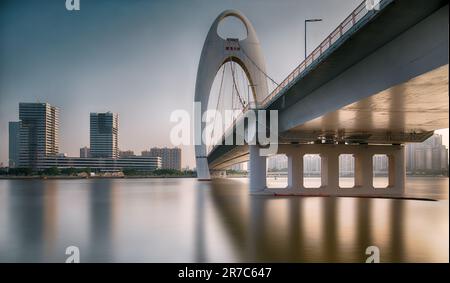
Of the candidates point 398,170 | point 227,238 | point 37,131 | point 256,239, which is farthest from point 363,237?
point 37,131

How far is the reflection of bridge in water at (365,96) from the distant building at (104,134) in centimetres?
6617

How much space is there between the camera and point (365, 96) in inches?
714

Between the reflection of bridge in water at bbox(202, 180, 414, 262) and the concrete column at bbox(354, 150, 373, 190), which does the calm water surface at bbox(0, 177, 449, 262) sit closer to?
the reflection of bridge in water at bbox(202, 180, 414, 262)

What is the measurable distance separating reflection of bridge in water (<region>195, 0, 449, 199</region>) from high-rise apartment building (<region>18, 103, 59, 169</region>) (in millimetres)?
31114

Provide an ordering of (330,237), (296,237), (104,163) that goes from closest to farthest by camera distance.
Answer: (330,237)
(296,237)
(104,163)

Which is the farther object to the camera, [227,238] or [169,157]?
[169,157]

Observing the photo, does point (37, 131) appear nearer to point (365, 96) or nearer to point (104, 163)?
point (104, 163)

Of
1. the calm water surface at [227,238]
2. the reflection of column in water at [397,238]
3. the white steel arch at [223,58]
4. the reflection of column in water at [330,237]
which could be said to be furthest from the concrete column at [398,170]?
the white steel arch at [223,58]

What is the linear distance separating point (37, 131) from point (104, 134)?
→ 149ft

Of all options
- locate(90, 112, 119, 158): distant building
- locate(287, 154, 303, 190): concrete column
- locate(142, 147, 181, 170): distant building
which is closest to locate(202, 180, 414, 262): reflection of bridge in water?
locate(287, 154, 303, 190): concrete column

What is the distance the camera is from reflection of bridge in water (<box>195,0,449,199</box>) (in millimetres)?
13211
